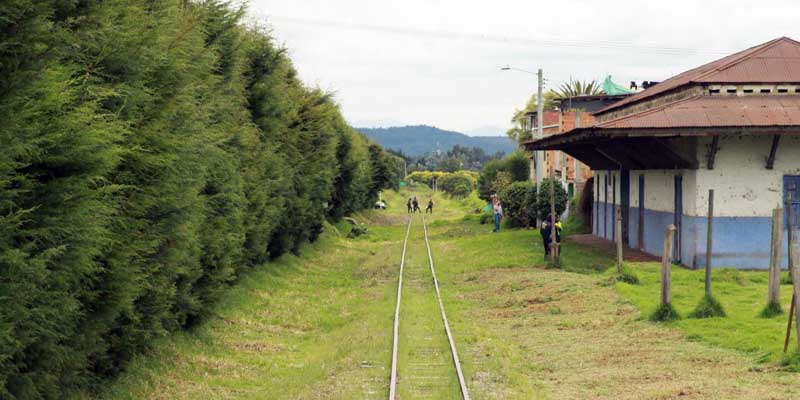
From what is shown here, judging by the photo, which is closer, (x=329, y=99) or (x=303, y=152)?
(x=303, y=152)

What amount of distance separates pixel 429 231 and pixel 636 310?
36009mm

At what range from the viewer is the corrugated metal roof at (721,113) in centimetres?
2383

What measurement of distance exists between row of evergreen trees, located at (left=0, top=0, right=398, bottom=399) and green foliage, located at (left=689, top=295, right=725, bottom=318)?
8.70 metres

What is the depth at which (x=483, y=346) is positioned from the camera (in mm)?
15570

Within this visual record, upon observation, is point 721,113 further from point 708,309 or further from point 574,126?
point 574,126

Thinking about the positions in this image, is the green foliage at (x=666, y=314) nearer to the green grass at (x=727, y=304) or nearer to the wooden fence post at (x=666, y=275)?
the wooden fence post at (x=666, y=275)

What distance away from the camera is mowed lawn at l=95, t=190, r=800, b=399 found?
39.6 ft

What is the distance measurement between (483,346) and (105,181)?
8.32m

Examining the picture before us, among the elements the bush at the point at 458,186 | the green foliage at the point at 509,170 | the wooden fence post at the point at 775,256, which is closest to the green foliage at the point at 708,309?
the wooden fence post at the point at 775,256

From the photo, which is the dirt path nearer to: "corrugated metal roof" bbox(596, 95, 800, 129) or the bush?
"corrugated metal roof" bbox(596, 95, 800, 129)

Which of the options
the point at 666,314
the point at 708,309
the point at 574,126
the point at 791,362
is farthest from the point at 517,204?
the point at 791,362

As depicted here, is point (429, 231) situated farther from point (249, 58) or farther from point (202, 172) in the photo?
point (202, 172)

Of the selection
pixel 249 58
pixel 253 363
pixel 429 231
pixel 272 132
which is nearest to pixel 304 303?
pixel 272 132

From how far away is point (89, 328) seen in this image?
9758 mm
